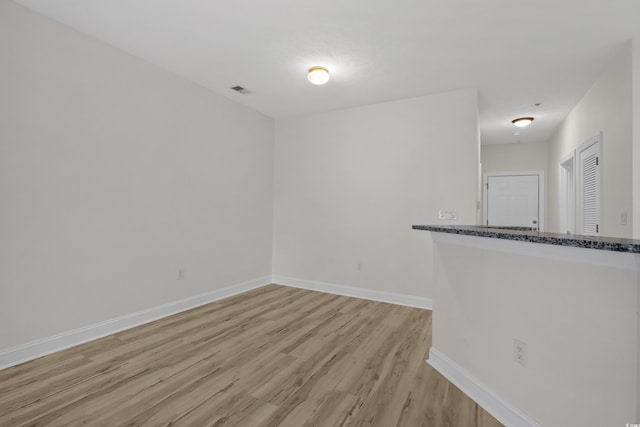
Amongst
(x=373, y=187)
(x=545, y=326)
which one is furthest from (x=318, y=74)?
(x=545, y=326)

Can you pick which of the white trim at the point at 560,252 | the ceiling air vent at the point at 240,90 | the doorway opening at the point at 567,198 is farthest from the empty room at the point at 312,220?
the doorway opening at the point at 567,198

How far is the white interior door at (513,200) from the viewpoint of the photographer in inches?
243

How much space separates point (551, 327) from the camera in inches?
55.0

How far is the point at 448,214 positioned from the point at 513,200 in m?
3.69

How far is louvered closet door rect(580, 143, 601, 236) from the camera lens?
3324 mm

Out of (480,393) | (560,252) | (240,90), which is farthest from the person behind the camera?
(240,90)

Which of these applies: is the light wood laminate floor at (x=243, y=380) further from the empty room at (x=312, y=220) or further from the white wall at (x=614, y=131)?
the white wall at (x=614, y=131)

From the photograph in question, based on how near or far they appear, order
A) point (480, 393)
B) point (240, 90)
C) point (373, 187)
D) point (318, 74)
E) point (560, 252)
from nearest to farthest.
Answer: point (560, 252) < point (480, 393) < point (318, 74) < point (240, 90) < point (373, 187)

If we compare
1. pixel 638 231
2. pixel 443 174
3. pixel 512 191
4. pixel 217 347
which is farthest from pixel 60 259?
pixel 512 191

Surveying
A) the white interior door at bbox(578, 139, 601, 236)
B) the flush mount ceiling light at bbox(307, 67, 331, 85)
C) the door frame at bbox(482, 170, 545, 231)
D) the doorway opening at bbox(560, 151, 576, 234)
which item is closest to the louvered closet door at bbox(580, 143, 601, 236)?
the white interior door at bbox(578, 139, 601, 236)

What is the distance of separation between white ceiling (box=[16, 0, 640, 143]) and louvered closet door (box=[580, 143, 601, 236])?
0.80 meters

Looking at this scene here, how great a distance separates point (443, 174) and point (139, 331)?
3727 millimetres

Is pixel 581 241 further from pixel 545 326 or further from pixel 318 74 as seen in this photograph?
pixel 318 74

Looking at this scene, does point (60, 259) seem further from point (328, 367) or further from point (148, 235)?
point (328, 367)
